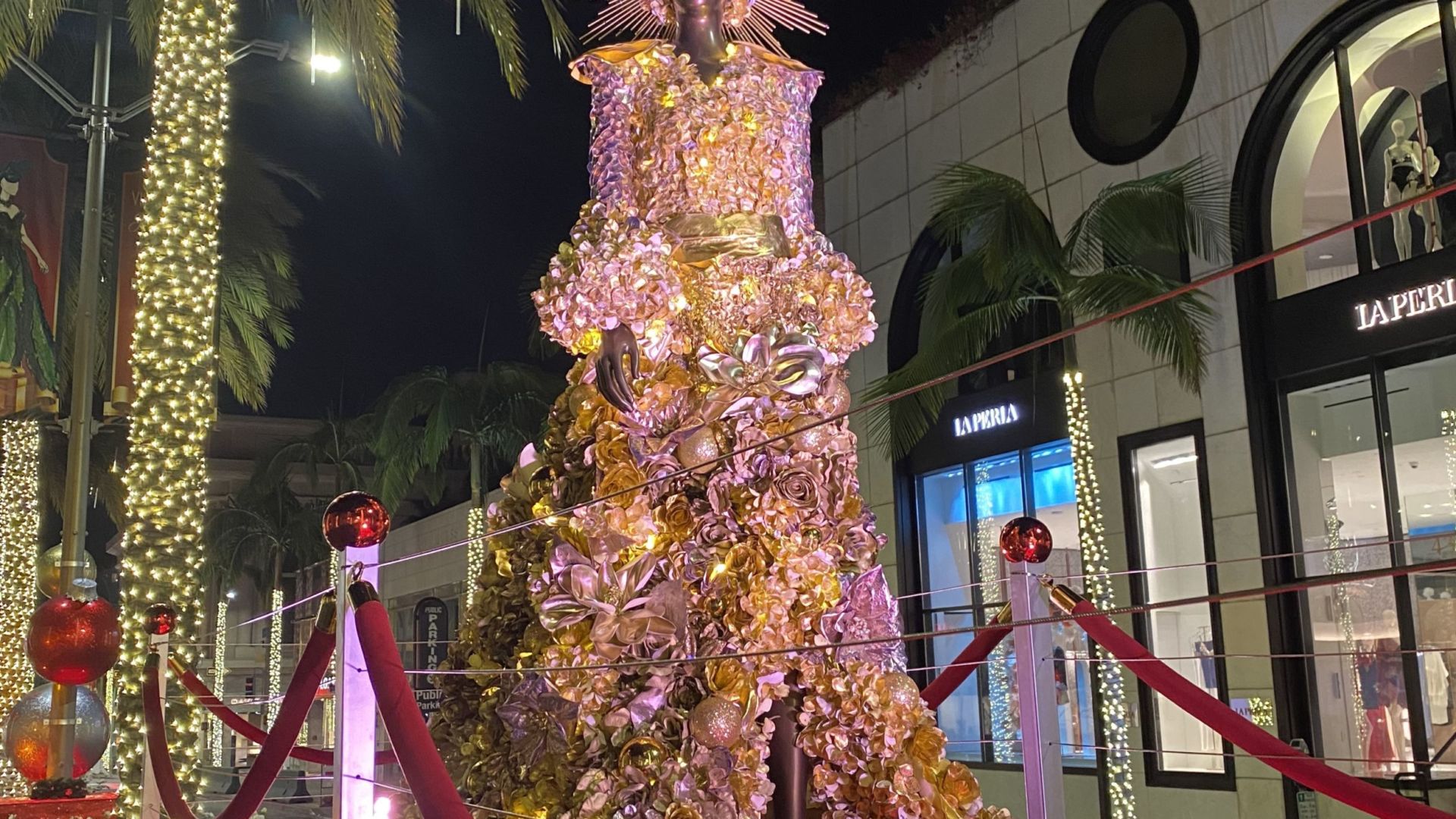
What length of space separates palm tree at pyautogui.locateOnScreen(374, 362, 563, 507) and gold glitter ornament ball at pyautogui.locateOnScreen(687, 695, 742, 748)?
19.4 m

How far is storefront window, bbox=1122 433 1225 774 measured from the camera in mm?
11438

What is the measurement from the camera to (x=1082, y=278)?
10.1 m

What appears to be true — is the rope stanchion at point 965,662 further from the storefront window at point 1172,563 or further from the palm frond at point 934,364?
the storefront window at point 1172,563

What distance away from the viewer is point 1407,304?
30.9 ft

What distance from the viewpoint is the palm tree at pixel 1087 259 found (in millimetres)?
9789

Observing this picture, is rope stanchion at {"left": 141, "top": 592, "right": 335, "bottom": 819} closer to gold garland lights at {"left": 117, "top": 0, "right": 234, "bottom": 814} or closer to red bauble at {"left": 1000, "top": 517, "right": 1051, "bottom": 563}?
red bauble at {"left": 1000, "top": 517, "right": 1051, "bottom": 563}

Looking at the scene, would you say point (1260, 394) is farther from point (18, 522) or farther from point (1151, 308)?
point (18, 522)

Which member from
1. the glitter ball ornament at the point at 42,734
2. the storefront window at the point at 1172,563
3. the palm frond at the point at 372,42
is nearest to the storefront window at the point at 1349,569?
the storefront window at the point at 1172,563

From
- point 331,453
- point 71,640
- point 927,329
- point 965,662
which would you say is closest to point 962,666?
point 965,662

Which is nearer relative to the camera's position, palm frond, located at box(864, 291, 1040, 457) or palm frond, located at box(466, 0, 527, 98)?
palm frond, located at box(466, 0, 527, 98)

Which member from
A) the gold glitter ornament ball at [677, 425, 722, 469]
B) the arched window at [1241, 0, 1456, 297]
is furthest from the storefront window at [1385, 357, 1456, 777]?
the gold glitter ornament ball at [677, 425, 722, 469]

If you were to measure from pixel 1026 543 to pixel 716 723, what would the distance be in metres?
1.12

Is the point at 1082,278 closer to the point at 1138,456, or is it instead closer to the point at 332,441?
the point at 1138,456

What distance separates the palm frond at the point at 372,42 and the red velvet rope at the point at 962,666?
572cm
